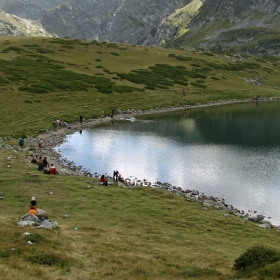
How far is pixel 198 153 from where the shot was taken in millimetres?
61375

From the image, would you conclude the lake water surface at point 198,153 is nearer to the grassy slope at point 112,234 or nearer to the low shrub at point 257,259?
the grassy slope at point 112,234

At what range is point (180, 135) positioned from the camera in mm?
76000

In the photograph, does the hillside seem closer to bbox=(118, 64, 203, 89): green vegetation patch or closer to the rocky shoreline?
bbox=(118, 64, 203, 89): green vegetation patch

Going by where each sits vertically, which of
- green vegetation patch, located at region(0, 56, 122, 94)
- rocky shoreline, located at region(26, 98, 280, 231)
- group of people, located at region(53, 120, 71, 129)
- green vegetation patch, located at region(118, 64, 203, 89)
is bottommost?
rocky shoreline, located at region(26, 98, 280, 231)

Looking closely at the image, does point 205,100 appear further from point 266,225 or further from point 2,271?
point 2,271

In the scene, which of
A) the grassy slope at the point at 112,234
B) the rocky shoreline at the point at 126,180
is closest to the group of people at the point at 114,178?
the rocky shoreline at the point at 126,180

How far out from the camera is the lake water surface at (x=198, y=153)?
4471cm

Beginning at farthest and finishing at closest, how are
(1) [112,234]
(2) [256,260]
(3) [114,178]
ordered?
1. (3) [114,178]
2. (1) [112,234]
3. (2) [256,260]

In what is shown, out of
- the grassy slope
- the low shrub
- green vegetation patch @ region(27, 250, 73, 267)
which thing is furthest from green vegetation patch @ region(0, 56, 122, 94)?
the low shrub

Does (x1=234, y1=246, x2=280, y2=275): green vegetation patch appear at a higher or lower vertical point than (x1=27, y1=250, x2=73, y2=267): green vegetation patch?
higher

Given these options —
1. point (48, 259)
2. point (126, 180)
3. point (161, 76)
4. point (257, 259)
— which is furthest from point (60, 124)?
point (257, 259)

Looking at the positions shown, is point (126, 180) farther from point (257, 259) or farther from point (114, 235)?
point (257, 259)

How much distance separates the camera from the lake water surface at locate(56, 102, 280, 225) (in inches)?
1760

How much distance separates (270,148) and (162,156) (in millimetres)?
19687
